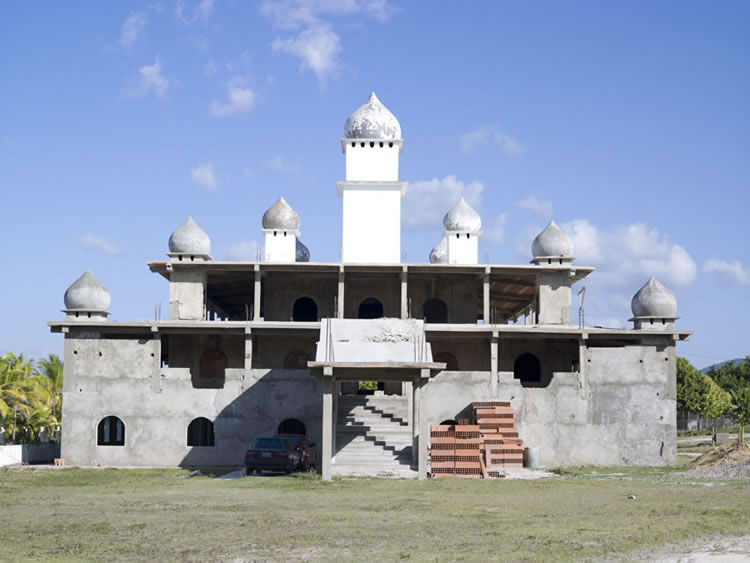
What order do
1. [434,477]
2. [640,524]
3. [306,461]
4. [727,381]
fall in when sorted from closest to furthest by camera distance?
[640,524] → [434,477] → [306,461] → [727,381]

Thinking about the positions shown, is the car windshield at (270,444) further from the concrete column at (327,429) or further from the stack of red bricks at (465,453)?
the stack of red bricks at (465,453)

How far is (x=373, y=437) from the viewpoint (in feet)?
113

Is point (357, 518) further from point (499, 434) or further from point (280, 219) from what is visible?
point (280, 219)

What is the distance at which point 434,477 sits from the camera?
2997 cm

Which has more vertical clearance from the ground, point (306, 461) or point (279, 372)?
point (279, 372)

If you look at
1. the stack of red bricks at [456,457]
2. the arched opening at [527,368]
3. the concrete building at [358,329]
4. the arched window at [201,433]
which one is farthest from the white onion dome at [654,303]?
the arched window at [201,433]

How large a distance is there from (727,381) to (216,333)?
188 feet

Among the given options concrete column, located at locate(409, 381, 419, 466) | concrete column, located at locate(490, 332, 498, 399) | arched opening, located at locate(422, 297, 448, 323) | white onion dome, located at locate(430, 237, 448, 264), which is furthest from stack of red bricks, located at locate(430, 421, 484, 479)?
white onion dome, located at locate(430, 237, 448, 264)

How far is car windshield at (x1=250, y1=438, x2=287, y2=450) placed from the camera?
99.8 ft

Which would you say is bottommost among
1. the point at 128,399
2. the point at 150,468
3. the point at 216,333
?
the point at 150,468

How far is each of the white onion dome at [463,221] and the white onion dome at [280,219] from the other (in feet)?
23.4

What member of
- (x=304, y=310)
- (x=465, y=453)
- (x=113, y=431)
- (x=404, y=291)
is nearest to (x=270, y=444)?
(x=465, y=453)

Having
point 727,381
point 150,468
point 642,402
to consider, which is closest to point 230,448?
point 150,468

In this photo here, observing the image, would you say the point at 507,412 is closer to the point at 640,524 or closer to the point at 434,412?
the point at 434,412
